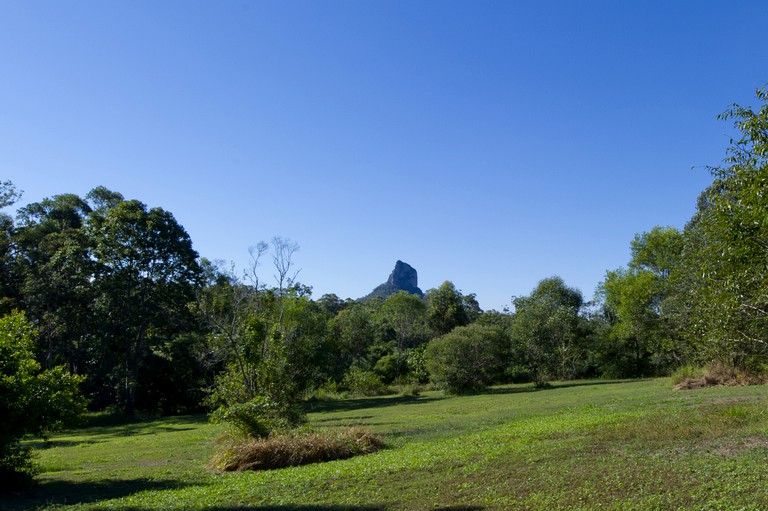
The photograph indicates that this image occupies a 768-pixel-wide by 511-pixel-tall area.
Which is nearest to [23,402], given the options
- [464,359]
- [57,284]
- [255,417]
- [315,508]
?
[255,417]

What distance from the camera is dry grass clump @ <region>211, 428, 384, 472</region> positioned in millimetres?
14461

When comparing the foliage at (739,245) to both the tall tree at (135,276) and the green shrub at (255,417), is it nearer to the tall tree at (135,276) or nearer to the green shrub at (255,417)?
the green shrub at (255,417)

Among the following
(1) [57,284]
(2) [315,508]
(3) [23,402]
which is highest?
(1) [57,284]

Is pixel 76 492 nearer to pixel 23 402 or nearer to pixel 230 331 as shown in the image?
pixel 23 402

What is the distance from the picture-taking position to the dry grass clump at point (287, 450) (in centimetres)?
1446

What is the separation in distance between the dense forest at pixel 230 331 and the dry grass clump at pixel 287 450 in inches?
48.2

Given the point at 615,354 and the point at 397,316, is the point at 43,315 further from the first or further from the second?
the point at 615,354

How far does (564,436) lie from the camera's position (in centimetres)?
1423

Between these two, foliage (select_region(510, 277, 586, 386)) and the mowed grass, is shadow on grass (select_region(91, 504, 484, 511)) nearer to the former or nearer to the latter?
the mowed grass

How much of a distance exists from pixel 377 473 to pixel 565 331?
44.5 m

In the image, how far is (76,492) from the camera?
12273mm

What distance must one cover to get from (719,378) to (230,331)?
25.1m

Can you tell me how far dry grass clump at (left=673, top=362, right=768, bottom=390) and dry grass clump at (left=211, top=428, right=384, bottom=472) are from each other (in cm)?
2082

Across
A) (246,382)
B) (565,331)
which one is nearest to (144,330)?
(246,382)
